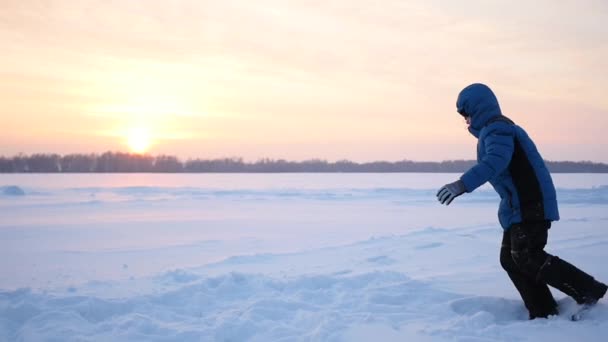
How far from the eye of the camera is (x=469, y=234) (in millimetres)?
7176

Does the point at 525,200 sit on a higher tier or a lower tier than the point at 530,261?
higher

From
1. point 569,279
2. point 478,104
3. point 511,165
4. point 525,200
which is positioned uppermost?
point 478,104

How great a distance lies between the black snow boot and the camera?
2621 mm

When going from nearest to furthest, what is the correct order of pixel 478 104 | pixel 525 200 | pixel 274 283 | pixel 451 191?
1. pixel 451 191
2. pixel 525 200
3. pixel 478 104
4. pixel 274 283

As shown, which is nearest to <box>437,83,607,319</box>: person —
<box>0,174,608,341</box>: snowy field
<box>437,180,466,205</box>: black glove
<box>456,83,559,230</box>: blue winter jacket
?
<box>456,83,559,230</box>: blue winter jacket

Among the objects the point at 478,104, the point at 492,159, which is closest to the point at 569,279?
the point at 492,159

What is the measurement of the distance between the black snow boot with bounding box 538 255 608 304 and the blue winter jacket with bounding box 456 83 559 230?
10.9 inches

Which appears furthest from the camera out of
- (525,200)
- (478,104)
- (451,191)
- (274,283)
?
(274,283)

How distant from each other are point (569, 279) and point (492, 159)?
33.5 inches

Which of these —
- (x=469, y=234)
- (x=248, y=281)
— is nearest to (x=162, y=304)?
(x=248, y=281)

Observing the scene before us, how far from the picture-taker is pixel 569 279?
8.64ft

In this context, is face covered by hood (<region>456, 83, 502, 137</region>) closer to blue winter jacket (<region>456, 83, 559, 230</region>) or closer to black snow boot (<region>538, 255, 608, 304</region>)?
blue winter jacket (<region>456, 83, 559, 230</region>)

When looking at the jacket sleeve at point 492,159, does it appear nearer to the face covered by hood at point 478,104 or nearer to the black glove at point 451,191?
the black glove at point 451,191

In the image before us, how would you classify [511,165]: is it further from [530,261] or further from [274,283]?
[274,283]
